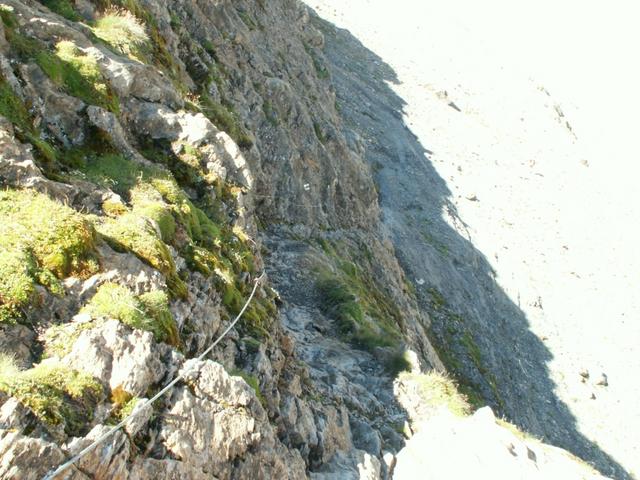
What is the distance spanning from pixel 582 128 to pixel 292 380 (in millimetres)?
90944

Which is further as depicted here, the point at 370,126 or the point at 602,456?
the point at 370,126

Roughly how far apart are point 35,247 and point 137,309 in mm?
1525

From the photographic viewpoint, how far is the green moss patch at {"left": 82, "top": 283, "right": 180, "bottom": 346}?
6969 millimetres

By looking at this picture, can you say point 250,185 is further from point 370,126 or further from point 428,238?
point 370,126

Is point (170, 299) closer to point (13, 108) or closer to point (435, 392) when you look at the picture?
point (13, 108)

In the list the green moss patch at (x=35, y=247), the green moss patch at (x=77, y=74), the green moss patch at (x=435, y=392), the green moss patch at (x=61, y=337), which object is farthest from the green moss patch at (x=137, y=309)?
the green moss patch at (x=435, y=392)

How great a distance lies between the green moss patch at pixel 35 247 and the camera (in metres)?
6.36

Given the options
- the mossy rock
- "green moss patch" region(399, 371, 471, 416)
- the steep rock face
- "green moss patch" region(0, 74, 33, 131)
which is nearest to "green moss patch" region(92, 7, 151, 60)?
the steep rock face

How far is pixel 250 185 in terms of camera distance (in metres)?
14.8

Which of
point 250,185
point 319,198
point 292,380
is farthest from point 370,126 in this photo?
point 292,380

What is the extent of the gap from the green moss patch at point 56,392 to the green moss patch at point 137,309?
0.98 meters

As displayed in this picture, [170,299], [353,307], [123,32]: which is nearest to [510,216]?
[353,307]

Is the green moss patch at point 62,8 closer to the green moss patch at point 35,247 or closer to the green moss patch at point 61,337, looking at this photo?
the green moss patch at point 35,247

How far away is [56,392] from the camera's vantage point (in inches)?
229
